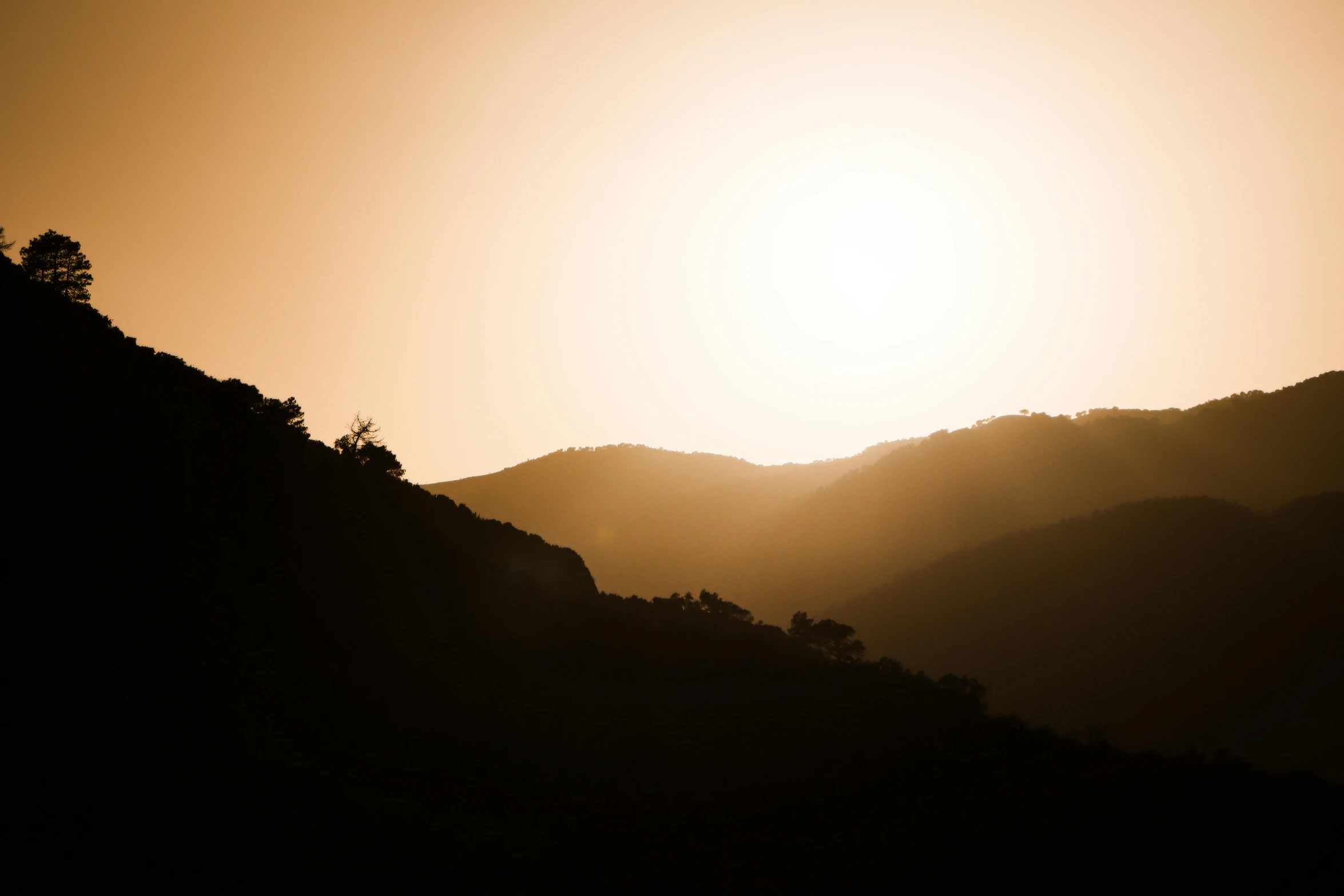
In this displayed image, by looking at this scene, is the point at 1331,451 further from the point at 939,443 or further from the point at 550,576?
the point at 550,576

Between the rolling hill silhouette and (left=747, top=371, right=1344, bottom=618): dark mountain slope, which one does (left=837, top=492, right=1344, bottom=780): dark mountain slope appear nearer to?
(left=747, top=371, right=1344, bottom=618): dark mountain slope

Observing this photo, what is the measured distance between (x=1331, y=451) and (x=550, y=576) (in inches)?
7106

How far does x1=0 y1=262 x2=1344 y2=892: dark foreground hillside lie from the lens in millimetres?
24578

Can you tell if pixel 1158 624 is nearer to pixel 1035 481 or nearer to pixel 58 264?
pixel 1035 481

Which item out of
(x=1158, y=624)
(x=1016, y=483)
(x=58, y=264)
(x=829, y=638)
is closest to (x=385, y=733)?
(x=58, y=264)

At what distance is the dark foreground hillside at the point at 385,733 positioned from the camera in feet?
80.6

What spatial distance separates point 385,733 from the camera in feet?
118

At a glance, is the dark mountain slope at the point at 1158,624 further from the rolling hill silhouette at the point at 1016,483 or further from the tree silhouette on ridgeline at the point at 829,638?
the tree silhouette on ridgeline at the point at 829,638

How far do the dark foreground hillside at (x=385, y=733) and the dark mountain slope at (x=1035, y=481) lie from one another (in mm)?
115710

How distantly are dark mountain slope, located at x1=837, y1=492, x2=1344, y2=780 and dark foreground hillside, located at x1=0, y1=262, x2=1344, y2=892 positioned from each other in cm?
6328

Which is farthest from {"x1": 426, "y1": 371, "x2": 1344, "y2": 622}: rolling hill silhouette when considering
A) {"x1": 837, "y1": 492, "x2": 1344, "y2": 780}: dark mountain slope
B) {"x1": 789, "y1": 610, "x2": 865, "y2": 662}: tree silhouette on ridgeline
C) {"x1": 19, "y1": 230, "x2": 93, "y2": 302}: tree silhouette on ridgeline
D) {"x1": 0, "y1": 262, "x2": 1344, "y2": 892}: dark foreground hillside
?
{"x1": 19, "y1": 230, "x2": 93, "y2": 302}: tree silhouette on ridgeline

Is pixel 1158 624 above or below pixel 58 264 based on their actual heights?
below

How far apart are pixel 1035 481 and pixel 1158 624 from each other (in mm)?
63892

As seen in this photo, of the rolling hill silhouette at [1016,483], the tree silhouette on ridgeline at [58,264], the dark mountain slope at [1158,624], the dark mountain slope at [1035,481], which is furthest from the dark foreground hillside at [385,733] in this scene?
the dark mountain slope at [1035,481]
